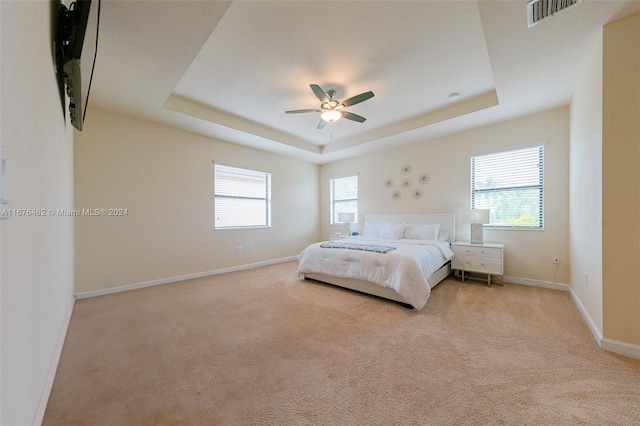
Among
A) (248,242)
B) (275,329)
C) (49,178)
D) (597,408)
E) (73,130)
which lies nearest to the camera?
(597,408)

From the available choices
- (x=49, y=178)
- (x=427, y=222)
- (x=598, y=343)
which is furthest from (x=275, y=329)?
(x=427, y=222)

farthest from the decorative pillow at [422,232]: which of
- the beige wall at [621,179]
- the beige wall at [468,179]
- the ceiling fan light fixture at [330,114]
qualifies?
the ceiling fan light fixture at [330,114]

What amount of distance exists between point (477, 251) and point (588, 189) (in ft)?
5.36

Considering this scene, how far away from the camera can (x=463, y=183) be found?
14.5 feet

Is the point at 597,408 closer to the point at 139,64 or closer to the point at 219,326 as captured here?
the point at 219,326

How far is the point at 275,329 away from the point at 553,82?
13.7 ft

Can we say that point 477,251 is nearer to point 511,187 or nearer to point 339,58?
point 511,187

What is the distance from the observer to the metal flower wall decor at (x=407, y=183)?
494 cm

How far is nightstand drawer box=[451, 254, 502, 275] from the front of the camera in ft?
12.0

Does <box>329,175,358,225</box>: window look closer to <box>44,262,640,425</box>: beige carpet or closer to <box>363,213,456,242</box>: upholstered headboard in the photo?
<box>363,213,456,242</box>: upholstered headboard

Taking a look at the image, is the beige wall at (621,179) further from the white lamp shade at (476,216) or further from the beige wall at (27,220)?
the beige wall at (27,220)

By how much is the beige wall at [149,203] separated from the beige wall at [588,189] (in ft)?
16.4

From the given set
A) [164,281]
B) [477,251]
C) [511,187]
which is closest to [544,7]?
[511,187]

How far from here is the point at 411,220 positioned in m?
4.98
